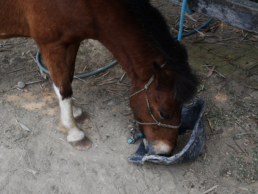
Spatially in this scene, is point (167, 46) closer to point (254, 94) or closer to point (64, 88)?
point (64, 88)

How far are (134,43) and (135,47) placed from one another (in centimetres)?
4

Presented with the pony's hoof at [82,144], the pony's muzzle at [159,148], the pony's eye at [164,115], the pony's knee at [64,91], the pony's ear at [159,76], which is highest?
the pony's ear at [159,76]

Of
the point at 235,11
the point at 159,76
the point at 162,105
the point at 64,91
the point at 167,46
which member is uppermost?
the point at 235,11

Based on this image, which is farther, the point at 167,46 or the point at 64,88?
the point at 64,88

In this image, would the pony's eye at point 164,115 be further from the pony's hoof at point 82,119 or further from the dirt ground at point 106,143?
the pony's hoof at point 82,119

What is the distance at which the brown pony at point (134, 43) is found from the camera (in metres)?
2.27

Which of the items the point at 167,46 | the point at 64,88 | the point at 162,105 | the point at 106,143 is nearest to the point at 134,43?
the point at 167,46

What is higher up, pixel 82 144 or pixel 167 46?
pixel 167 46

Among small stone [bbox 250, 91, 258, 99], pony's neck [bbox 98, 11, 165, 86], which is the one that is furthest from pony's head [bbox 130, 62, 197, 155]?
small stone [bbox 250, 91, 258, 99]

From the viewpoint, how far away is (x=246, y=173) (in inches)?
101

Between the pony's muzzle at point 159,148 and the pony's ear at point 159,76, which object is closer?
the pony's ear at point 159,76

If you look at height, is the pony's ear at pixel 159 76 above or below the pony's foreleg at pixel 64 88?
above

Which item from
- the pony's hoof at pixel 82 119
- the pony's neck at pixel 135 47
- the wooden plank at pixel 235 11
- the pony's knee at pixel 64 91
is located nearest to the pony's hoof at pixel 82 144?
the pony's hoof at pixel 82 119

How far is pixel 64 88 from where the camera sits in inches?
106
